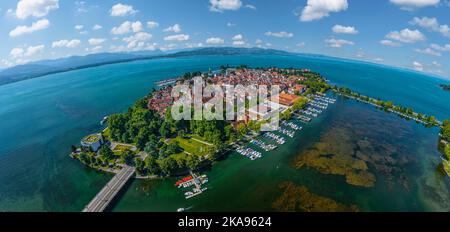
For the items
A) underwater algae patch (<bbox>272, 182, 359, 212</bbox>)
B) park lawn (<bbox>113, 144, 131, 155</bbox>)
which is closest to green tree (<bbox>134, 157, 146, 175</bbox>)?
park lawn (<bbox>113, 144, 131, 155</bbox>)

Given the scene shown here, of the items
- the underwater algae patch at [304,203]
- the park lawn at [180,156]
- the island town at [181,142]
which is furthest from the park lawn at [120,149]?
the underwater algae patch at [304,203]

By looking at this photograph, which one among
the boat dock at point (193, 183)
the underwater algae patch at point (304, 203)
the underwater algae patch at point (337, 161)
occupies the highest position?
the underwater algae patch at point (337, 161)

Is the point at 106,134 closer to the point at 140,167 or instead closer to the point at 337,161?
the point at 140,167

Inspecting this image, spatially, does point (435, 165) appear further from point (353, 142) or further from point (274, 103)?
point (274, 103)

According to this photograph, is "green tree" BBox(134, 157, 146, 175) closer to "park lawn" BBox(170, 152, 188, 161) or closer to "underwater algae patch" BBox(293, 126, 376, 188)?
"park lawn" BBox(170, 152, 188, 161)

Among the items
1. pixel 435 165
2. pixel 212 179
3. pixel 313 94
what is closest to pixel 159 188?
pixel 212 179

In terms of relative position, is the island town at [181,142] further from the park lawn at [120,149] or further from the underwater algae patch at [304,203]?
the underwater algae patch at [304,203]
